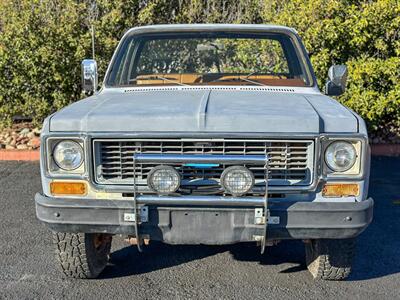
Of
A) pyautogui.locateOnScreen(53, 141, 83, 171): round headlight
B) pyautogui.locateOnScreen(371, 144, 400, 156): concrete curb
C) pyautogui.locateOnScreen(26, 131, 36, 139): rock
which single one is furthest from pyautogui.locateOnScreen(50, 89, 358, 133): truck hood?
pyautogui.locateOnScreen(26, 131, 36, 139): rock

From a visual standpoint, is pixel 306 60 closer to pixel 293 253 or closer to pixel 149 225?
pixel 293 253

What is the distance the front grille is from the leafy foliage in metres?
4.88

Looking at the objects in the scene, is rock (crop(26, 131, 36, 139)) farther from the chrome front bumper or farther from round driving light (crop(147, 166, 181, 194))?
round driving light (crop(147, 166, 181, 194))

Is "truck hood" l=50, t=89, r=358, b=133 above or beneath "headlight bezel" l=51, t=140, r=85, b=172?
above

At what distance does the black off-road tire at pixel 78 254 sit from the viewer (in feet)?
11.8

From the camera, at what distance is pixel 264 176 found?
315 centimetres

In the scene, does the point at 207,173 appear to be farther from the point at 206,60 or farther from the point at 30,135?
the point at 30,135

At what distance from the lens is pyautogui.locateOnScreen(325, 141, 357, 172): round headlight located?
3.17 metres

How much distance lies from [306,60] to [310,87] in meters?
0.36

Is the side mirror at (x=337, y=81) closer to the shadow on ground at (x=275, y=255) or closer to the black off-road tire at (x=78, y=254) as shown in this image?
the shadow on ground at (x=275, y=255)

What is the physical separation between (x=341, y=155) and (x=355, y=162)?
0.10 meters

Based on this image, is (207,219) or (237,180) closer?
(237,180)

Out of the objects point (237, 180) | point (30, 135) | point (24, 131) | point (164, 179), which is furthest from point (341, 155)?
point (24, 131)

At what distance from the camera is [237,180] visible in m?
3.04
